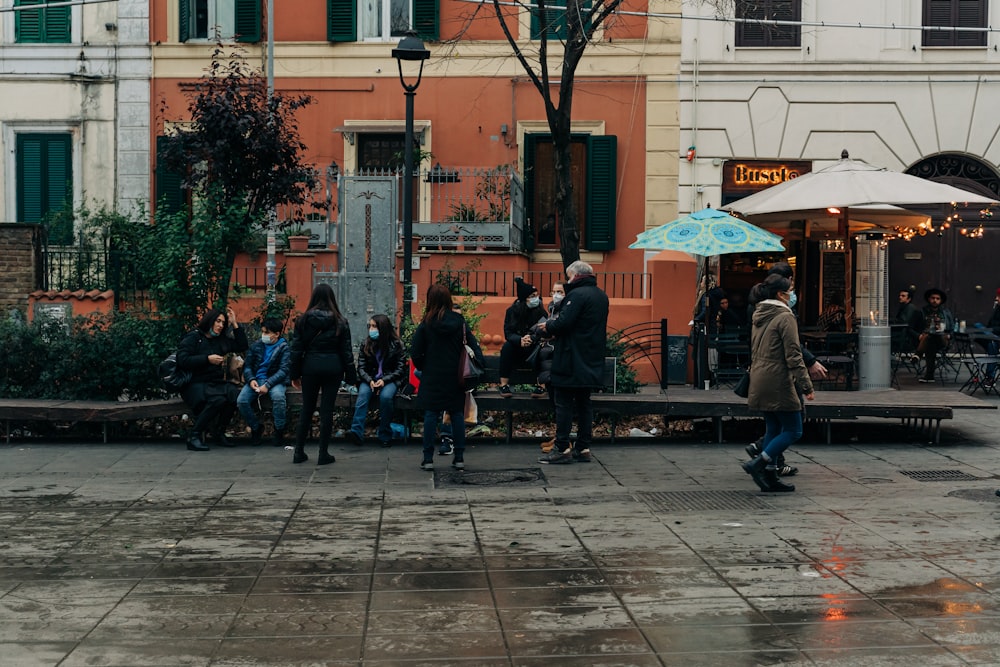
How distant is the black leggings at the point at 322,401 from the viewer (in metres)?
11.3

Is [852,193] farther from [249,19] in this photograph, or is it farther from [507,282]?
[249,19]

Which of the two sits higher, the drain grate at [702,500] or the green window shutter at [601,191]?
the green window shutter at [601,191]

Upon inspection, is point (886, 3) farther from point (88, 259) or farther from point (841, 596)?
point (841, 596)

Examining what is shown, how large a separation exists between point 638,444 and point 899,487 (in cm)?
346

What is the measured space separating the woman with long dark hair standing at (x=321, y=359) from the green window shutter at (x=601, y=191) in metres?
9.97

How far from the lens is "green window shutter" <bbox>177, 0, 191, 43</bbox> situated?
69.3 feet

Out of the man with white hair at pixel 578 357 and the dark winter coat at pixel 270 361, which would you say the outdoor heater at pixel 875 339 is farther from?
the dark winter coat at pixel 270 361

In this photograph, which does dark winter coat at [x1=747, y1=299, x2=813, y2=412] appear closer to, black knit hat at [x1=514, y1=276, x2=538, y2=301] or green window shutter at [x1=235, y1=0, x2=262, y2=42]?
black knit hat at [x1=514, y1=276, x2=538, y2=301]

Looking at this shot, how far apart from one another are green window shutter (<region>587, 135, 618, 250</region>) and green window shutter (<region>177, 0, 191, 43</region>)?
7419 mm

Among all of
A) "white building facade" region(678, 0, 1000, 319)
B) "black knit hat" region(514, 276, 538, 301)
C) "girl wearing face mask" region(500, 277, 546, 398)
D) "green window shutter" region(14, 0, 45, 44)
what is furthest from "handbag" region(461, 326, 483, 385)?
"green window shutter" region(14, 0, 45, 44)

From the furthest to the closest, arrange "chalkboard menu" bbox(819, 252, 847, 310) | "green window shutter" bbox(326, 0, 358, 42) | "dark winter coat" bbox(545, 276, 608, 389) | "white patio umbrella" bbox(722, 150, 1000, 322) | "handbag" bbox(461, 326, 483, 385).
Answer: "green window shutter" bbox(326, 0, 358, 42), "chalkboard menu" bbox(819, 252, 847, 310), "white patio umbrella" bbox(722, 150, 1000, 322), "dark winter coat" bbox(545, 276, 608, 389), "handbag" bbox(461, 326, 483, 385)

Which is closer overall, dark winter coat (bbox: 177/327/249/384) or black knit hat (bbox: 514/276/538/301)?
dark winter coat (bbox: 177/327/249/384)

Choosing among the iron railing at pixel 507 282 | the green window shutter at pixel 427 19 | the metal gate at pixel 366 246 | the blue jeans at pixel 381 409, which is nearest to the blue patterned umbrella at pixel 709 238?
the iron railing at pixel 507 282

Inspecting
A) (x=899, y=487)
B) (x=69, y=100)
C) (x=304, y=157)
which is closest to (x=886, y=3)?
(x=304, y=157)
